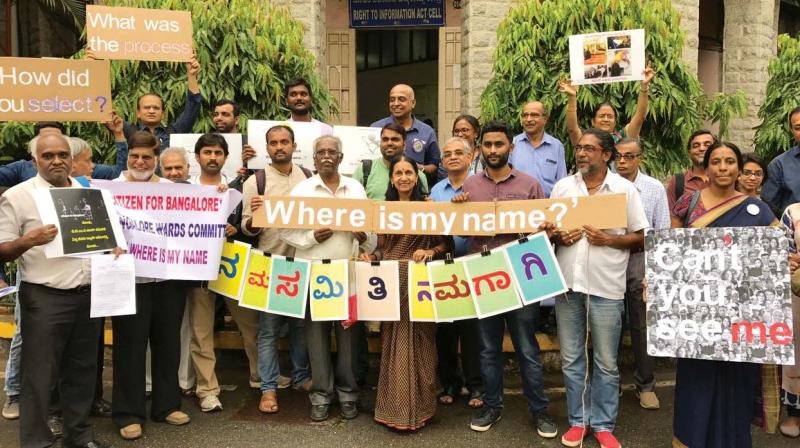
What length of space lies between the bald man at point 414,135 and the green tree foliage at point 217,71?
60.8 inches

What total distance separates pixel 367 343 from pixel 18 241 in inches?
111

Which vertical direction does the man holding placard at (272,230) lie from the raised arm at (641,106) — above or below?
below

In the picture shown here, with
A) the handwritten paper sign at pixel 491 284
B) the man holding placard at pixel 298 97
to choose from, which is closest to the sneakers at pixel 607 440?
the handwritten paper sign at pixel 491 284

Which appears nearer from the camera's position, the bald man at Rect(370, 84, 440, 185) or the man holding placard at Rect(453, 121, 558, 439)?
the man holding placard at Rect(453, 121, 558, 439)

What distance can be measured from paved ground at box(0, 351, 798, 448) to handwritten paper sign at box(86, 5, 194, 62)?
9.48 feet

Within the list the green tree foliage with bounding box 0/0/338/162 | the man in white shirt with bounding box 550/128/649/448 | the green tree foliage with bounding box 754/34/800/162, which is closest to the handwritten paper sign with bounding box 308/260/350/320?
the man in white shirt with bounding box 550/128/649/448

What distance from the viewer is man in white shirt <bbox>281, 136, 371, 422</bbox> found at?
4684mm

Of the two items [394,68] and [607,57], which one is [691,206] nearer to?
[607,57]

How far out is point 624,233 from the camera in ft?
13.8

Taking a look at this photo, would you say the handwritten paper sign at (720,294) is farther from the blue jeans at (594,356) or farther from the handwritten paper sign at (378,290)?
the handwritten paper sign at (378,290)

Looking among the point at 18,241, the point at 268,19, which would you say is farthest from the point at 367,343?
the point at 268,19

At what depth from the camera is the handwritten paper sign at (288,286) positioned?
4.66 m

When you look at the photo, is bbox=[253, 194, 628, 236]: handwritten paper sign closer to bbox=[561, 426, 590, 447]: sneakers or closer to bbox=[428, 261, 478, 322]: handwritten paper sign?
bbox=[428, 261, 478, 322]: handwritten paper sign

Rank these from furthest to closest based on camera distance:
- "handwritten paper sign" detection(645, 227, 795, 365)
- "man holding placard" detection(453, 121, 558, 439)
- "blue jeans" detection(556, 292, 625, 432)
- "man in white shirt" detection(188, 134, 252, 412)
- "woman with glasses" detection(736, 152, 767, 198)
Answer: "woman with glasses" detection(736, 152, 767, 198) < "man in white shirt" detection(188, 134, 252, 412) < "man holding placard" detection(453, 121, 558, 439) < "blue jeans" detection(556, 292, 625, 432) < "handwritten paper sign" detection(645, 227, 795, 365)
